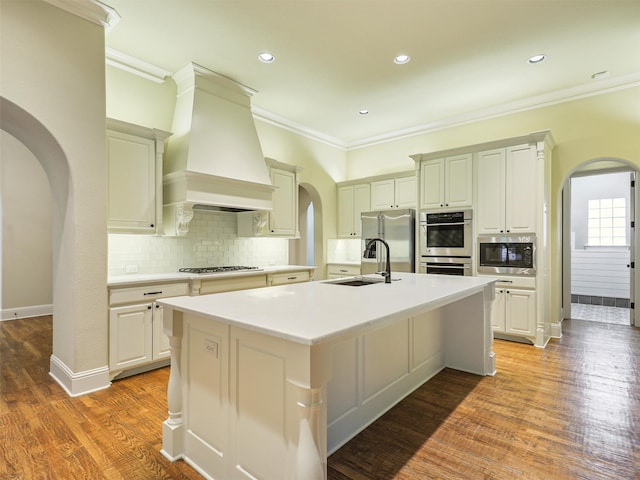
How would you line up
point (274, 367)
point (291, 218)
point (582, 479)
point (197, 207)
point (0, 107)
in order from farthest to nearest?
point (291, 218)
point (197, 207)
point (0, 107)
point (582, 479)
point (274, 367)

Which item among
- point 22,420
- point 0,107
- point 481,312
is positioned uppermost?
point 0,107

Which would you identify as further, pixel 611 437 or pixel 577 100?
pixel 577 100

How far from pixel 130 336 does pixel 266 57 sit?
10.2 ft

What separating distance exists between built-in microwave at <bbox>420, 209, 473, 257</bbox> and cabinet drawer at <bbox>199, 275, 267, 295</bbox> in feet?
7.80

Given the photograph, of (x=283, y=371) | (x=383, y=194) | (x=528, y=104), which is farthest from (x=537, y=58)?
(x=283, y=371)

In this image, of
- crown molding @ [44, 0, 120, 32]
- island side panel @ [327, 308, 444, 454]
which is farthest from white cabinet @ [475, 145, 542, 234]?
crown molding @ [44, 0, 120, 32]

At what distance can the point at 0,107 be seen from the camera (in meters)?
2.55

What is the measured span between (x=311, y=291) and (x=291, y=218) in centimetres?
293

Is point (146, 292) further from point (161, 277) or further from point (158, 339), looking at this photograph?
point (158, 339)

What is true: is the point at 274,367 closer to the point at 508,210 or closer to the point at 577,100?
the point at 508,210

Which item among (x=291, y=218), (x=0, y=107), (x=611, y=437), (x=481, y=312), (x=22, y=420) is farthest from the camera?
(x=291, y=218)

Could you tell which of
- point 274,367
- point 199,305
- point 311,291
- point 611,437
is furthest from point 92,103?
point 611,437

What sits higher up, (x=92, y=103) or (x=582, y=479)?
(x=92, y=103)

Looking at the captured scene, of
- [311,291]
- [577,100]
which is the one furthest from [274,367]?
[577,100]
